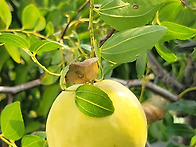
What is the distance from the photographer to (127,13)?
57cm

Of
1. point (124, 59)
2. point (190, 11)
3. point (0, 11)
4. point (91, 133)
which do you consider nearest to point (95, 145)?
point (91, 133)

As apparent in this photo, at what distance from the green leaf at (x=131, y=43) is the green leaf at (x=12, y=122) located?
0.23 m

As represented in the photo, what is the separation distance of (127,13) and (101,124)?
0.52ft

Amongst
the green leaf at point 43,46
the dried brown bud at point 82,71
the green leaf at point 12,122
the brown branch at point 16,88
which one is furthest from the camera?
the brown branch at point 16,88

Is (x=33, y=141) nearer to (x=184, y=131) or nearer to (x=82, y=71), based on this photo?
(x=82, y=71)

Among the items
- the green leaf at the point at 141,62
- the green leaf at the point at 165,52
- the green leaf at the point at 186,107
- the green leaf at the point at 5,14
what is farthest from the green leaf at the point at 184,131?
the green leaf at the point at 5,14

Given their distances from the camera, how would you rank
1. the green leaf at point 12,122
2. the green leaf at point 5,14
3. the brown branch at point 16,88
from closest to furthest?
1. the green leaf at point 12,122
2. the green leaf at point 5,14
3. the brown branch at point 16,88

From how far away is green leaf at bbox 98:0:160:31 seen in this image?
1.86 ft

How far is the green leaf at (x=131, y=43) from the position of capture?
0.53 m

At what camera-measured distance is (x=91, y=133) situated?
0.53 metres

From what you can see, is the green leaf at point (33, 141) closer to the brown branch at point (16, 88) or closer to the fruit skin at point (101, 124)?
the fruit skin at point (101, 124)

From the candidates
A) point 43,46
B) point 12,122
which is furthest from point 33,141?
point 43,46

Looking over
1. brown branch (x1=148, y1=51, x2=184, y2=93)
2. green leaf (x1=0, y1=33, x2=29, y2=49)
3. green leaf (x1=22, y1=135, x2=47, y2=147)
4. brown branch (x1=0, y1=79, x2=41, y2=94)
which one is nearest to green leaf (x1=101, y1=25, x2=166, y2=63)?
green leaf (x1=0, y1=33, x2=29, y2=49)

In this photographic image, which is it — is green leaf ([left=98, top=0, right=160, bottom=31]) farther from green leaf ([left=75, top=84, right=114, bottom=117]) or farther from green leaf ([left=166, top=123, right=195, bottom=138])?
green leaf ([left=166, top=123, right=195, bottom=138])
